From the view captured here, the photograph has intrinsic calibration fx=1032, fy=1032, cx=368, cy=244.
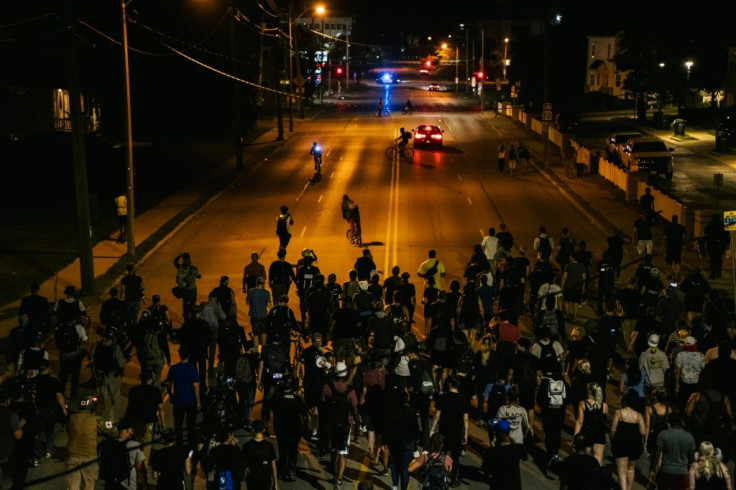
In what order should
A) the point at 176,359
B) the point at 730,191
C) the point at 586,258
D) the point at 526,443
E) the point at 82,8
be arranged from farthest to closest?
the point at 82,8 → the point at 730,191 → the point at 586,258 → the point at 176,359 → the point at 526,443

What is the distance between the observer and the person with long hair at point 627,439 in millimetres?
11797

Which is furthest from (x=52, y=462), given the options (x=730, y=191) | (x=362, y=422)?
Result: (x=730, y=191)

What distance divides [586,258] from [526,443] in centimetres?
810

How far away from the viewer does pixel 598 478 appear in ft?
33.2

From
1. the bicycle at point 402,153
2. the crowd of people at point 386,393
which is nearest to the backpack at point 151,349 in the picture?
the crowd of people at point 386,393

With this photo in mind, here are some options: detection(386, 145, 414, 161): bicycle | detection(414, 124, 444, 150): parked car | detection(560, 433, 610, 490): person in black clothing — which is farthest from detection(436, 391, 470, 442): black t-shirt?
detection(414, 124, 444, 150): parked car

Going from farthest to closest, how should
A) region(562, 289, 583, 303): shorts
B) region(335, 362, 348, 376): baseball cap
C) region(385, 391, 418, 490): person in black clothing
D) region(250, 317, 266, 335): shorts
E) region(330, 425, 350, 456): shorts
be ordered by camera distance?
region(562, 289, 583, 303): shorts < region(250, 317, 266, 335): shorts < region(335, 362, 348, 376): baseball cap < region(330, 425, 350, 456): shorts < region(385, 391, 418, 490): person in black clothing

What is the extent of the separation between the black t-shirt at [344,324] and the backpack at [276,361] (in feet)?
8.30

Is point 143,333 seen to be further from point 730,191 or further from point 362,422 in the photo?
point 730,191

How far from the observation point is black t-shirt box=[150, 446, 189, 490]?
1055cm

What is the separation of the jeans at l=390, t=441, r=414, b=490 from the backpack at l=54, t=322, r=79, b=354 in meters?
5.76

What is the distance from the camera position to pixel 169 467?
1055cm

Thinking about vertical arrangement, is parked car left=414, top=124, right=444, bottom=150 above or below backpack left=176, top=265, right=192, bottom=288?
above

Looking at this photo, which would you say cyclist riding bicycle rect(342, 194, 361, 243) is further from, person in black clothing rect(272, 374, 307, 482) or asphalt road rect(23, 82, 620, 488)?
person in black clothing rect(272, 374, 307, 482)
